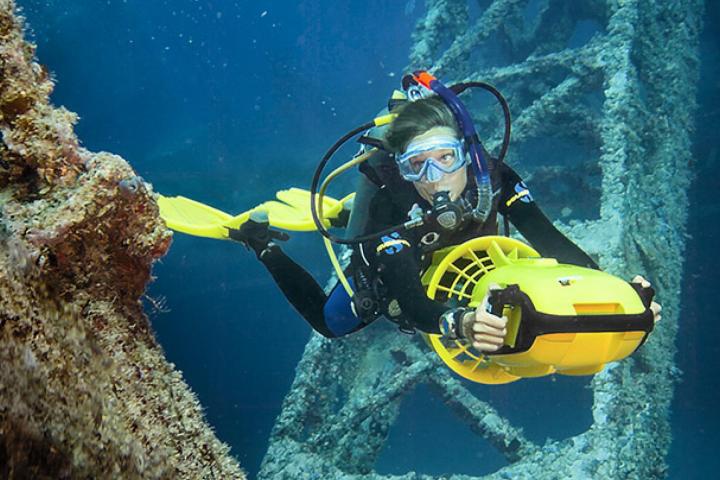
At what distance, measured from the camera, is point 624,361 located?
189 inches

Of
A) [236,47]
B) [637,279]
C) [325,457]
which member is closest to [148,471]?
[637,279]

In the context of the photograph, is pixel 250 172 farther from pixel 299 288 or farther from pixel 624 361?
pixel 624 361

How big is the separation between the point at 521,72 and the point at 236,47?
2132 inches

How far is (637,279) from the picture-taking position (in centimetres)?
241

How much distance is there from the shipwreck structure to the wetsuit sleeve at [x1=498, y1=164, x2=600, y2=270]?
2143 mm

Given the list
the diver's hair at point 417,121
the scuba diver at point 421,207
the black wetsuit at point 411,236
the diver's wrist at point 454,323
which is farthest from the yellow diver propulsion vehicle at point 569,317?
the diver's hair at point 417,121

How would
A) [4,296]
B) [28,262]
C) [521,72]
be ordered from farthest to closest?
[521,72] → [28,262] → [4,296]

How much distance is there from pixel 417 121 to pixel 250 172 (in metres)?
23.6

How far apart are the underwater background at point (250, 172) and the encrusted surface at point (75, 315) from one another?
2.37ft

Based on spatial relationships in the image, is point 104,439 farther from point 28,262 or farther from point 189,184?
point 189,184

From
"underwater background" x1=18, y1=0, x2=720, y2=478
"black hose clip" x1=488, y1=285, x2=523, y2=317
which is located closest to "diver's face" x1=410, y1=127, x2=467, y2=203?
"black hose clip" x1=488, y1=285, x2=523, y2=317

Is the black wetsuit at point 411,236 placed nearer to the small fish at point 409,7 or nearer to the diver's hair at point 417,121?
the diver's hair at point 417,121

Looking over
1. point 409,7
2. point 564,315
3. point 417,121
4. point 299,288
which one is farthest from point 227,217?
point 409,7

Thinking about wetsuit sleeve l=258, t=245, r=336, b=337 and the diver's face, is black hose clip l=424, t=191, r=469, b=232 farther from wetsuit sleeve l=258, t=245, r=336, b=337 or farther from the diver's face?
wetsuit sleeve l=258, t=245, r=336, b=337
